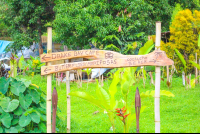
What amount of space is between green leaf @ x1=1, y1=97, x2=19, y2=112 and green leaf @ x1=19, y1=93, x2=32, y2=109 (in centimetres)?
7

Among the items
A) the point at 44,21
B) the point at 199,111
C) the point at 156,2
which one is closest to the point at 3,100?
the point at 199,111

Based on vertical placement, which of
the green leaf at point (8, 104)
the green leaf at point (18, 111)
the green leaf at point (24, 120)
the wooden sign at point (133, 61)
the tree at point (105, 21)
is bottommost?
the green leaf at point (24, 120)

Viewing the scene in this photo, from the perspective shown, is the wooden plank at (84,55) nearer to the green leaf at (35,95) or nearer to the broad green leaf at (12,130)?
the green leaf at (35,95)

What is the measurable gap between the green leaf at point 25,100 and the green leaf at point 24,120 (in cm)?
20

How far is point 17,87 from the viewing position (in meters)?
3.75

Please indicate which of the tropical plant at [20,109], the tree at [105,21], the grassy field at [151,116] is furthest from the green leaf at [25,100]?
the tree at [105,21]

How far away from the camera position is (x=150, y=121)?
15.1ft

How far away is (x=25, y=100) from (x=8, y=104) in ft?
0.80

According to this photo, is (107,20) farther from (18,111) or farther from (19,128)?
(19,128)

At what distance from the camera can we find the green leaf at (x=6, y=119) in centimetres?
342

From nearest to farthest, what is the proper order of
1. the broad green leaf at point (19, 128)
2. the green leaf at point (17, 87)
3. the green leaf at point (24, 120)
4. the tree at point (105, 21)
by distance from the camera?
the green leaf at point (24, 120), the broad green leaf at point (19, 128), the green leaf at point (17, 87), the tree at point (105, 21)

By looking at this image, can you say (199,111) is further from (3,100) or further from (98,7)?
(98,7)

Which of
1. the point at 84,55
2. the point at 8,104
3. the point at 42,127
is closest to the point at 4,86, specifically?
the point at 8,104

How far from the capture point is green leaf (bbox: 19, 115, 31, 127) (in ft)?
11.0
